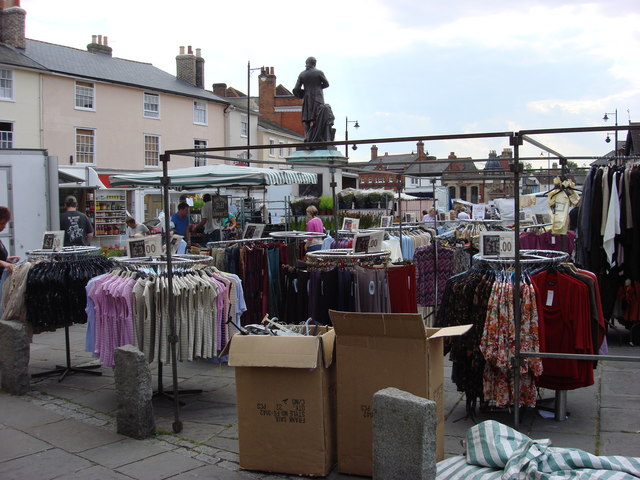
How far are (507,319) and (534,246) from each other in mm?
4514

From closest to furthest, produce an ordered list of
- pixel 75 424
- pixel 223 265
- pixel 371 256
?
pixel 75 424, pixel 371 256, pixel 223 265

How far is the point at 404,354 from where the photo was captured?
161 inches

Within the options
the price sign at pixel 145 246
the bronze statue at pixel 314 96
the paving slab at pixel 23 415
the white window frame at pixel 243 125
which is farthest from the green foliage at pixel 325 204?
the white window frame at pixel 243 125

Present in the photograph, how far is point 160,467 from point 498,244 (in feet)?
11.0

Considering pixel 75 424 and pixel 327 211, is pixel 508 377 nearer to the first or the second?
pixel 75 424

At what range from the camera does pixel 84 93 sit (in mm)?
30188

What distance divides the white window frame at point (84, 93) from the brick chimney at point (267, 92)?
23625 mm

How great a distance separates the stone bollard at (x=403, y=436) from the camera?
361 centimetres

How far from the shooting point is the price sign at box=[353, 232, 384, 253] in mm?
6047

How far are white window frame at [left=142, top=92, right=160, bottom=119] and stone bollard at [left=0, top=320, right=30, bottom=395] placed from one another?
2851cm

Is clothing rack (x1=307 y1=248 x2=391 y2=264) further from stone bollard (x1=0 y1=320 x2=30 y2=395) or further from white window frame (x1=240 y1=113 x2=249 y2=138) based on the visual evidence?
white window frame (x1=240 y1=113 x2=249 y2=138)

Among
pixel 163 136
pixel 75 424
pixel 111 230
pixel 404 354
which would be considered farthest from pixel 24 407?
pixel 163 136

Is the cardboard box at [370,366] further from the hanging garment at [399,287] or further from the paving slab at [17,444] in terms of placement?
the paving slab at [17,444]

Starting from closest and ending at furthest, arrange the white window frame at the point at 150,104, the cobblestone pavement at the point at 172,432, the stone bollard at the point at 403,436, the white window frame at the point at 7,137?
the stone bollard at the point at 403,436 < the cobblestone pavement at the point at 172,432 < the white window frame at the point at 7,137 < the white window frame at the point at 150,104
